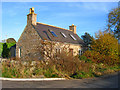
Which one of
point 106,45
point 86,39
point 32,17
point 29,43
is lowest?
point 106,45

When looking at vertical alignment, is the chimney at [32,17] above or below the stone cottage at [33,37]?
above

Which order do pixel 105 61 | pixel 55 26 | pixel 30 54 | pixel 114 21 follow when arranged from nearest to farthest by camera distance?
pixel 105 61
pixel 30 54
pixel 55 26
pixel 114 21

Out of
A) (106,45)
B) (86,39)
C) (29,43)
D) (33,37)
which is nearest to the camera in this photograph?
(106,45)

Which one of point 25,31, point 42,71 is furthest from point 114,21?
point 42,71

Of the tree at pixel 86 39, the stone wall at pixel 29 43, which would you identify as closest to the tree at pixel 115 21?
the tree at pixel 86 39

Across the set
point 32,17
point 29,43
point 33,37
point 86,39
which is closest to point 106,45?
point 86,39

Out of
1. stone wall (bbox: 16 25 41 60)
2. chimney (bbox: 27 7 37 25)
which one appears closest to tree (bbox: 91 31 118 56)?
stone wall (bbox: 16 25 41 60)

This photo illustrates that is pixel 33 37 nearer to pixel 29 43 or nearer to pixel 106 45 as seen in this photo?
pixel 29 43

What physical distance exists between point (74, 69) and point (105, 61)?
7124mm

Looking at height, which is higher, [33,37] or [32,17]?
[32,17]

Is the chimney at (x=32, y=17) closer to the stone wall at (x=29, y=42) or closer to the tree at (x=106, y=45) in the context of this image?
the stone wall at (x=29, y=42)

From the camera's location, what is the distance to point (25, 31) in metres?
20.2

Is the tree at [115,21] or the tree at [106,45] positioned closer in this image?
the tree at [106,45]

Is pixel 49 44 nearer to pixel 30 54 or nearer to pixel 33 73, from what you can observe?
pixel 33 73
